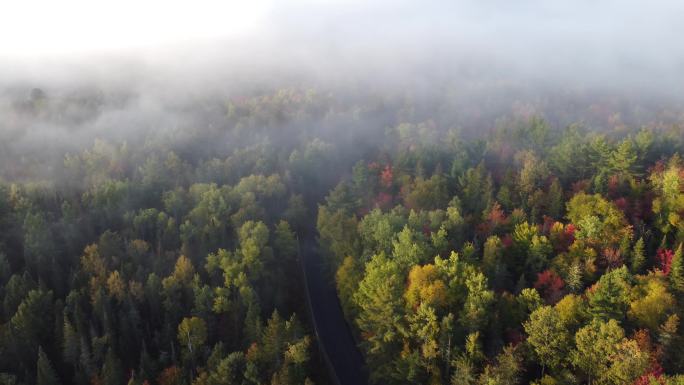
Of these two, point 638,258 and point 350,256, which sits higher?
point 638,258

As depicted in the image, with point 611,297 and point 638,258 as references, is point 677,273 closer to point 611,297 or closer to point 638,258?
point 638,258

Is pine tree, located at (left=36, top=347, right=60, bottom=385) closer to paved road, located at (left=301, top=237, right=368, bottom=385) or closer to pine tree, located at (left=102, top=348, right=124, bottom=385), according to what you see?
pine tree, located at (left=102, top=348, right=124, bottom=385)

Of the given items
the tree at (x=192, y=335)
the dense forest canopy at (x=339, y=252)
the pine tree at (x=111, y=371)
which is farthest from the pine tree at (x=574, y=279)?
the pine tree at (x=111, y=371)

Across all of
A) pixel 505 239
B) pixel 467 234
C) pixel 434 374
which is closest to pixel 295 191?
pixel 467 234

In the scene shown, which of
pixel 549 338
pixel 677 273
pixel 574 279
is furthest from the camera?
pixel 574 279

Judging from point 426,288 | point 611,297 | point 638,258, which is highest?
point 611,297

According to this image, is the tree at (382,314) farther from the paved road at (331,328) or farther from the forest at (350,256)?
the paved road at (331,328)

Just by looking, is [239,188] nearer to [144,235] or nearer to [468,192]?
[144,235]

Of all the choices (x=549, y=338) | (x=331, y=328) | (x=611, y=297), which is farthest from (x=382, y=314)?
(x=611, y=297)
